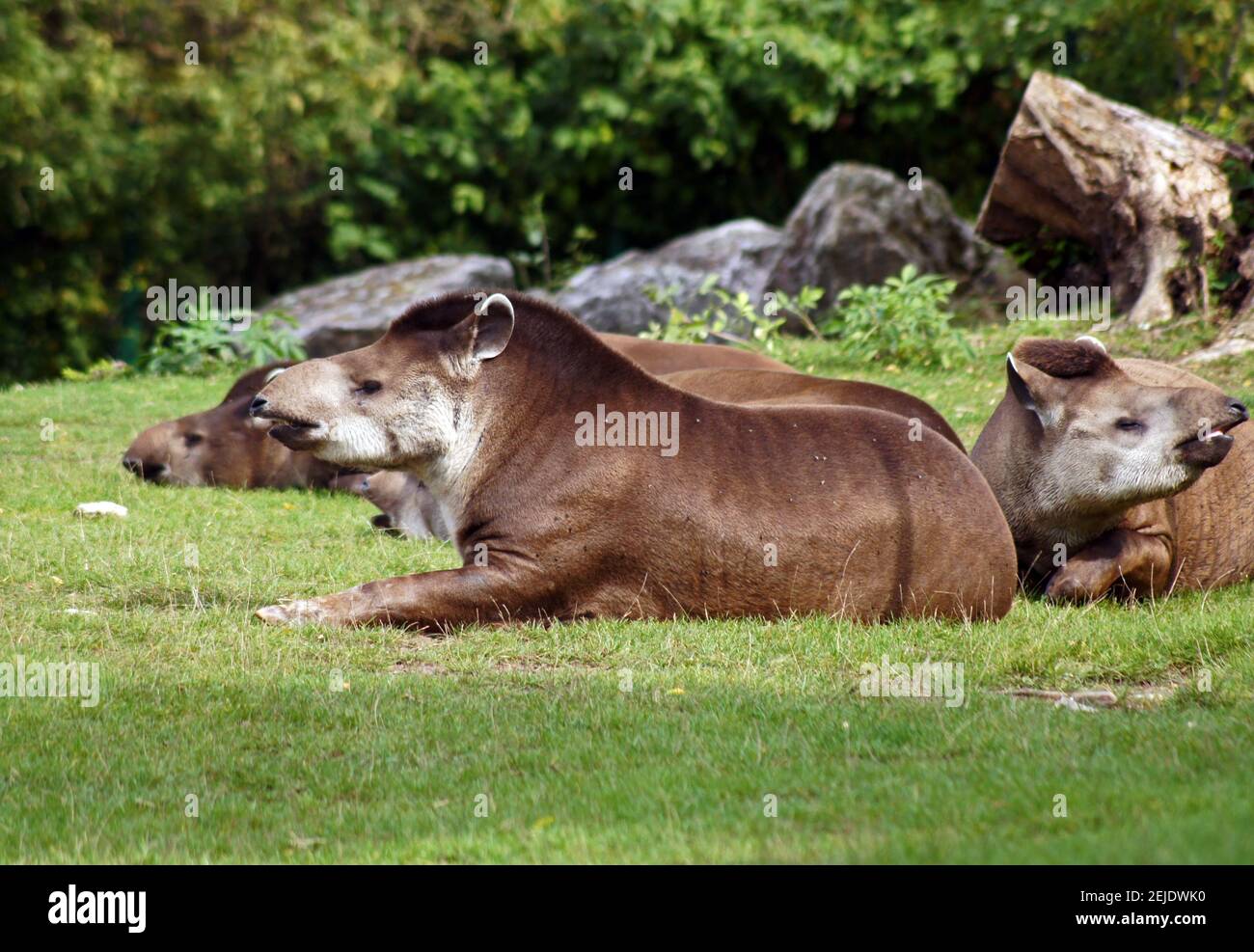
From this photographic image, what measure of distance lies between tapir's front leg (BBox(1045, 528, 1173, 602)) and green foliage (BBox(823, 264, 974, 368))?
6879mm

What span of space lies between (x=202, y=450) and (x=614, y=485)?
19.4 ft

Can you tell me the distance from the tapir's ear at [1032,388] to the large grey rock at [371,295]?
11271 mm

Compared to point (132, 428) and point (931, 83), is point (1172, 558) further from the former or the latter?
point (931, 83)

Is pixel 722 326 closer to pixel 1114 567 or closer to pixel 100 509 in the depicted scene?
pixel 100 509

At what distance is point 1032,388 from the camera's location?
9.35 metres

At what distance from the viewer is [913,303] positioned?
16125 mm

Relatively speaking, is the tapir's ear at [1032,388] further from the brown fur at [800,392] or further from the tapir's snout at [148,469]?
the tapir's snout at [148,469]

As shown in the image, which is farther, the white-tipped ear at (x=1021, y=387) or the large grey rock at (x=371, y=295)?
the large grey rock at (x=371, y=295)

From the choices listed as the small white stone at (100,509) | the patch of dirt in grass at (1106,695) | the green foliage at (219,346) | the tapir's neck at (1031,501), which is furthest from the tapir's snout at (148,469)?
the patch of dirt in grass at (1106,695)

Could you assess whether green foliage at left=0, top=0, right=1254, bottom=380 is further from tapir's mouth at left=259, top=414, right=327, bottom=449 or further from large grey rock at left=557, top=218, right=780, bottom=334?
tapir's mouth at left=259, top=414, right=327, bottom=449

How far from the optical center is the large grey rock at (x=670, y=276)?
65.9ft

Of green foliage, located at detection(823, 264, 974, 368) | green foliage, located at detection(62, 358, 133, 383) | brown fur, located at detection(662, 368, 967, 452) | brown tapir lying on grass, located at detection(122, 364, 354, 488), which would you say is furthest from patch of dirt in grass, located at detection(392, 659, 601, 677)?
green foliage, located at detection(62, 358, 133, 383)

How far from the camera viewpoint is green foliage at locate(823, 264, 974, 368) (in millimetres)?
15992
